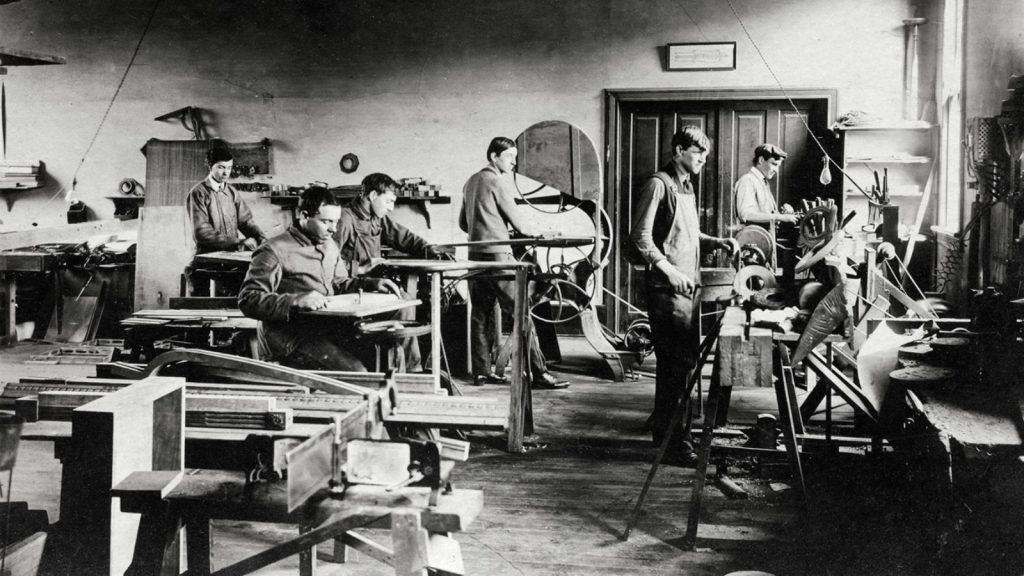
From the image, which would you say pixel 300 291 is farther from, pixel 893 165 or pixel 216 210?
pixel 893 165

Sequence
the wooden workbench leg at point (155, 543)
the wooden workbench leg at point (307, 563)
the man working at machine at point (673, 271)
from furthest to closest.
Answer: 1. the man working at machine at point (673, 271)
2. the wooden workbench leg at point (307, 563)
3. the wooden workbench leg at point (155, 543)

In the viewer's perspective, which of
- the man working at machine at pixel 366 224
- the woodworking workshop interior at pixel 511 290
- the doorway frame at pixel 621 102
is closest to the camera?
the woodworking workshop interior at pixel 511 290

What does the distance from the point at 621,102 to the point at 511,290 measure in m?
2.98

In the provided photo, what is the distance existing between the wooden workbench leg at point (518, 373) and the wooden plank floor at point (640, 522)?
0.10 m

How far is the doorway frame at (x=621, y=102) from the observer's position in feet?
24.6

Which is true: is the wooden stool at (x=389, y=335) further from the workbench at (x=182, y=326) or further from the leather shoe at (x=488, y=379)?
the leather shoe at (x=488, y=379)

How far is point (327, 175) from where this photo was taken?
27.1 ft

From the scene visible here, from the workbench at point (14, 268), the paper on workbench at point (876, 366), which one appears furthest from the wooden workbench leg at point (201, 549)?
the workbench at point (14, 268)

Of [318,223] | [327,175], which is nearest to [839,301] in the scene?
[318,223]

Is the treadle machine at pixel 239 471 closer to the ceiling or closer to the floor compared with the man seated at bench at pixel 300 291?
closer to the floor

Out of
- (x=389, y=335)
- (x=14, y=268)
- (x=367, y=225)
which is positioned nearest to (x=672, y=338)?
(x=389, y=335)

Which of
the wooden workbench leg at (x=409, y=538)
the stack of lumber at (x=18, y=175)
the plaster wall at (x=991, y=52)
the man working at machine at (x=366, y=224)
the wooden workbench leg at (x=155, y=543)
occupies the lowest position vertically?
the wooden workbench leg at (x=155, y=543)

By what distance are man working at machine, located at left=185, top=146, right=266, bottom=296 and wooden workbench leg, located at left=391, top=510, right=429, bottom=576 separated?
15.8ft

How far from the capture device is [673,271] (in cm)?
396
